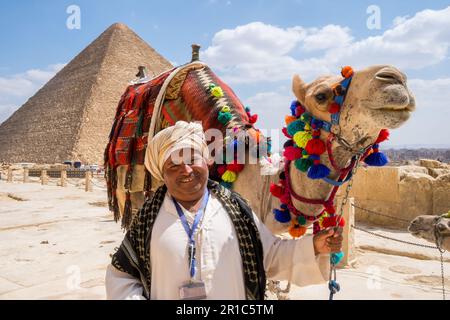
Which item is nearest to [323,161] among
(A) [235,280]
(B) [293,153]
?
(B) [293,153]

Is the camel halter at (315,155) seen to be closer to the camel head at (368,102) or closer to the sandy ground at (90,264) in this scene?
the camel head at (368,102)

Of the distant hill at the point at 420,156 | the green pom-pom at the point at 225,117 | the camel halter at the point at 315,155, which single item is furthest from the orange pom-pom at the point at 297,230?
the distant hill at the point at 420,156

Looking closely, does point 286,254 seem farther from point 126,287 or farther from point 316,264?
point 126,287

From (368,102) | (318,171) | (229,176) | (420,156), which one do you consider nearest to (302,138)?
(318,171)

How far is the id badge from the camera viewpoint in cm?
159

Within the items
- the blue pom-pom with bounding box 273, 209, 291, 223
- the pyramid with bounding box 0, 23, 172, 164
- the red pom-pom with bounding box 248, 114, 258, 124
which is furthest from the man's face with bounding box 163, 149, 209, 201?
the pyramid with bounding box 0, 23, 172, 164

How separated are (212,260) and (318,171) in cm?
80

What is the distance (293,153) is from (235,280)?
35.4 inches

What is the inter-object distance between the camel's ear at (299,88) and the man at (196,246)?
706 mm

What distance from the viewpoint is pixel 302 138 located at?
2.26 meters

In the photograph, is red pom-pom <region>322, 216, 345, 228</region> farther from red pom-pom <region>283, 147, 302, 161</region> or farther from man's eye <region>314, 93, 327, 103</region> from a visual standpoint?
man's eye <region>314, 93, 327, 103</region>

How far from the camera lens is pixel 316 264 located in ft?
5.67

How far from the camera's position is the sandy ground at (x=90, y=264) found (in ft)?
15.3

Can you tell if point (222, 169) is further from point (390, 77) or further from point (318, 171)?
point (390, 77)
